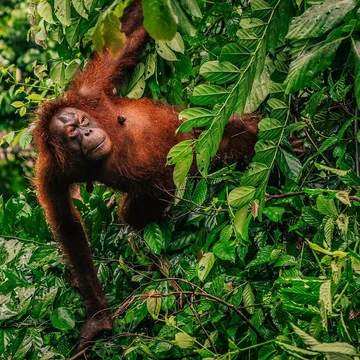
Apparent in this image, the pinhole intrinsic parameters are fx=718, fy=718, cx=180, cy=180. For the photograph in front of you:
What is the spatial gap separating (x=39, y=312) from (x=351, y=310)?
4.08 ft

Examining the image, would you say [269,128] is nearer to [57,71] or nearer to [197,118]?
[197,118]

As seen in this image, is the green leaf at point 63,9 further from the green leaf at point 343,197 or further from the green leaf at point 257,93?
the green leaf at point 343,197

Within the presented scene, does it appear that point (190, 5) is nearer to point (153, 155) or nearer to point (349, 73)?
point (349, 73)

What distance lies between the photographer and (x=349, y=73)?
8.04 ft

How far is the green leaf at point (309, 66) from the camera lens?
167 cm

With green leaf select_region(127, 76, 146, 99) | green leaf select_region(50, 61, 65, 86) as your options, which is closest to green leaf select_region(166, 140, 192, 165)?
green leaf select_region(127, 76, 146, 99)

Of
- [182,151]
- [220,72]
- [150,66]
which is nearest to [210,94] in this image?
[220,72]

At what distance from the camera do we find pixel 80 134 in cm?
332

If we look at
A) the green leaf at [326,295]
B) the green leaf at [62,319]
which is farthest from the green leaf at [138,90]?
the green leaf at [326,295]

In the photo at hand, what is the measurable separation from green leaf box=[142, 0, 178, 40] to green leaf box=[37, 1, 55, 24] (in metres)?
1.95

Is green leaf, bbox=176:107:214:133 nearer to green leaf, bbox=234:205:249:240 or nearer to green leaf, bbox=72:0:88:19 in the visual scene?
green leaf, bbox=234:205:249:240

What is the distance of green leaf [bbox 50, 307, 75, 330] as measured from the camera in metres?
2.63

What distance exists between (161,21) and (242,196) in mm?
997

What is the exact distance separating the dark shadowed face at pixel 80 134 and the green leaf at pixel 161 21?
2.23 meters
